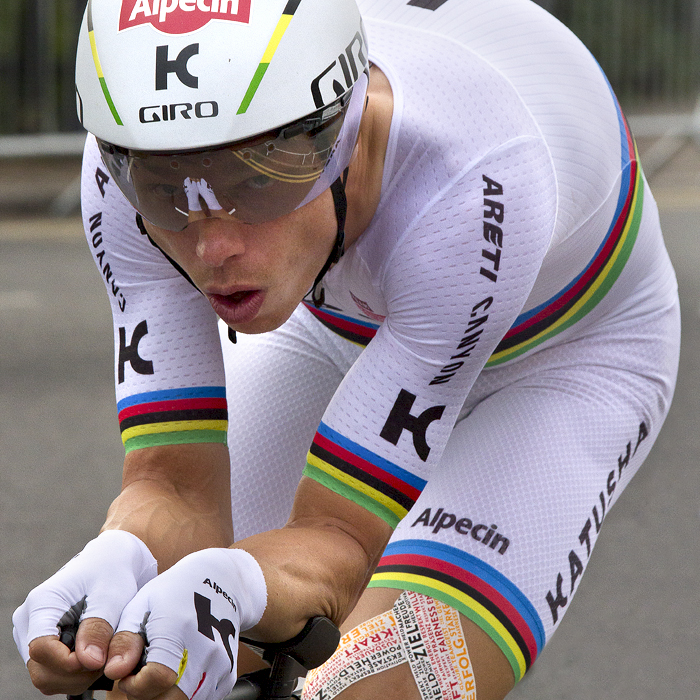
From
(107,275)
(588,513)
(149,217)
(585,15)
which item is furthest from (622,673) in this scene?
(585,15)

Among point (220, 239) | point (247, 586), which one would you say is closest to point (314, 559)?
point (247, 586)

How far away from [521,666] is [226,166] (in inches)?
45.6

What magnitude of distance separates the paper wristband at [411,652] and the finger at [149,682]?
28.1 inches

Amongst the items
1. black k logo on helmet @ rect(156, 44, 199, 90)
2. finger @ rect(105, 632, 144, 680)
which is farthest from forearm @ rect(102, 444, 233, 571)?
black k logo on helmet @ rect(156, 44, 199, 90)

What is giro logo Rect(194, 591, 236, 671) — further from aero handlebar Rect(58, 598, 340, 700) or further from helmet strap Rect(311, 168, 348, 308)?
helmet strap Rect(311, 168, 348, 308)

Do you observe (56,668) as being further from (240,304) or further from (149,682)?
(240,304)

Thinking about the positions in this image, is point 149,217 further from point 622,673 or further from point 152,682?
point 622,673

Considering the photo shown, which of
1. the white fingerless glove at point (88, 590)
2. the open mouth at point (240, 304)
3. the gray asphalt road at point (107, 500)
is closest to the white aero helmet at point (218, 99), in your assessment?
the open mouth at point (240, 304)

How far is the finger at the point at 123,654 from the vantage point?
1635 mm

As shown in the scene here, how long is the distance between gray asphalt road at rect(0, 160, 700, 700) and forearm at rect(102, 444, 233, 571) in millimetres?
1608

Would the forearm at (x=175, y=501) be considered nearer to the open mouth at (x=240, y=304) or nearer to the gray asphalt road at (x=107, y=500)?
the open mouth at (x=240, y=304)

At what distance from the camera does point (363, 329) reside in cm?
262

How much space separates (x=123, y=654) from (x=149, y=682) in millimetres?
54

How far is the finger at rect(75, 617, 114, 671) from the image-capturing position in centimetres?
165
